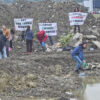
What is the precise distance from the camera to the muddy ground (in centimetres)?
1277

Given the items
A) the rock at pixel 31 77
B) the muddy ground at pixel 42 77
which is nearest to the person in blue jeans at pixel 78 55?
the muddy ground at pixel 42 77

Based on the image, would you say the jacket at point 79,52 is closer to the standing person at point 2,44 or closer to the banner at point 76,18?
the standing person at point 2,44

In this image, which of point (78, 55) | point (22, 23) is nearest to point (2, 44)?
point (78, 55)

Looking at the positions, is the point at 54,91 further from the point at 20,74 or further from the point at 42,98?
the point at 20,74

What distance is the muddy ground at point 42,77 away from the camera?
12766 millimetres

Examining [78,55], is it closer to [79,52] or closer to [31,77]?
[79,52]

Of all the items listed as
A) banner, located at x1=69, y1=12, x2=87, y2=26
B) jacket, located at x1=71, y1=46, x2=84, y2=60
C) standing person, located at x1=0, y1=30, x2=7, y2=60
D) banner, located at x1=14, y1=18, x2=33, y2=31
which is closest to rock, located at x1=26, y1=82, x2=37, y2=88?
jacket, located at x1=71, y1=46, x2=84, y2=60

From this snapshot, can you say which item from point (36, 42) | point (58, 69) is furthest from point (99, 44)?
point (58, 69)

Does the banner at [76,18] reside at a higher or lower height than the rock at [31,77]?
higher

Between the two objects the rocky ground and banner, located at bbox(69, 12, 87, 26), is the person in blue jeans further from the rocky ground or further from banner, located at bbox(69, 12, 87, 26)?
banner, located at bbox(69, 12, 87, 26)

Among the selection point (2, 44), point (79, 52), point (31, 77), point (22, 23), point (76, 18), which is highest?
point (22, 23)

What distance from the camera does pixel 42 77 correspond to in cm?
1541

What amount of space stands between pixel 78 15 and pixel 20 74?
1153 cm

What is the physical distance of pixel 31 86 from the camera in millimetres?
13562
